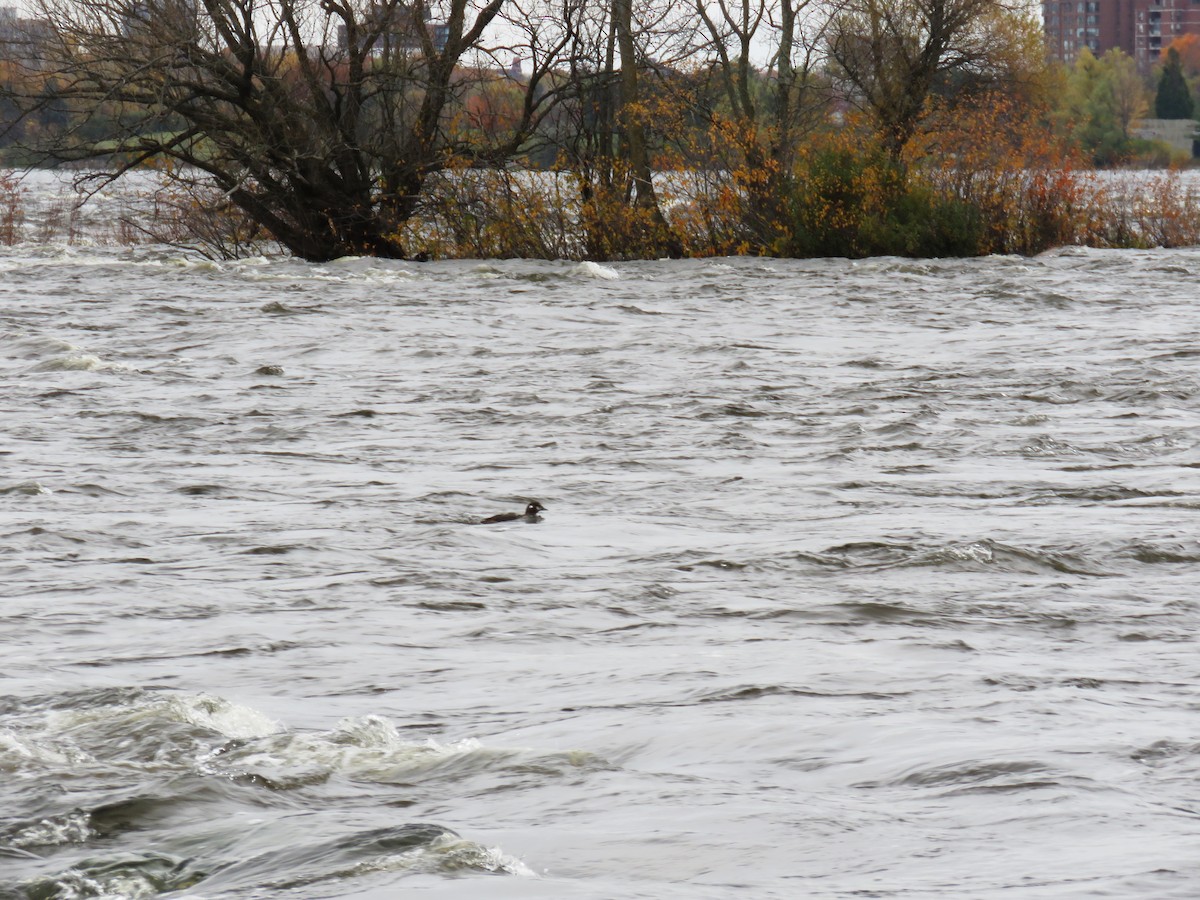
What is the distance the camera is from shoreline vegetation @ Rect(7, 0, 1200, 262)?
22.7 m

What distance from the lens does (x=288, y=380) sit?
39.2 ft

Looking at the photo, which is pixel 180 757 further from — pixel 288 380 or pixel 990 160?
pixel 990 160

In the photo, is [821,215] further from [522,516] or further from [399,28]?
[522,516]

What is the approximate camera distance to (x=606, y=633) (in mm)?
5113

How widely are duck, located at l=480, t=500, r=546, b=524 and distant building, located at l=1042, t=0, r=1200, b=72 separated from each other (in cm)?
19367

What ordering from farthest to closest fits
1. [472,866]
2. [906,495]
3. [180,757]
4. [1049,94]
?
[1049,94] → [906,495] → [180,757] → [472,866]

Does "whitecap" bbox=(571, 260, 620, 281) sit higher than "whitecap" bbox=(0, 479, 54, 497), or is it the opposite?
"whitecap" bbox=(571, 260, 620, 281)

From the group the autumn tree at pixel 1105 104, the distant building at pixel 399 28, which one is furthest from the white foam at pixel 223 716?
the autumn tree at pixel 1105 104

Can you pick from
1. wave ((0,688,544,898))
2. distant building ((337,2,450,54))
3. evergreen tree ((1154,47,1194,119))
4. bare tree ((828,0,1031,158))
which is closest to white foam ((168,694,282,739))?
wave ((0,688,544,898))

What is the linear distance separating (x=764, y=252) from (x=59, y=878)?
21.6 metres

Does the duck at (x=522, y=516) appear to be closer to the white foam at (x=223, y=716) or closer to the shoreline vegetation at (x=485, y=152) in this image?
A: the white foam at (x=223, y=716)

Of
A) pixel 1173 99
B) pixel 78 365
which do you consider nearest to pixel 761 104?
pixel 78 365

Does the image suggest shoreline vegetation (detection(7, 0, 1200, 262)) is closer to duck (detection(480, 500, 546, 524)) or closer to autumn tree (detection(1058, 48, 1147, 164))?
duck (detection(480, 500, 546, 524))

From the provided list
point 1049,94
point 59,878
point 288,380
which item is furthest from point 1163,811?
point 1049,94
